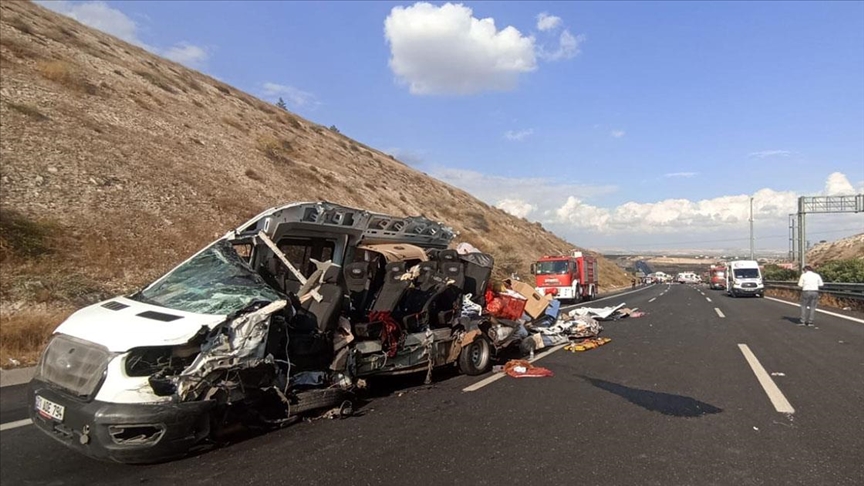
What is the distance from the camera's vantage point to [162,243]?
60.8 feet

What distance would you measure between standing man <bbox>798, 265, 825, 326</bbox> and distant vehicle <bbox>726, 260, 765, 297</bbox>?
19.7 m

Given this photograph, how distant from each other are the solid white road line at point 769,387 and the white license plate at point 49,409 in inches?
285

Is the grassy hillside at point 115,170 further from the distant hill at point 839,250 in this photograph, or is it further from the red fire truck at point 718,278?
the distant hill at point 839,250

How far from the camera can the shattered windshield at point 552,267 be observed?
2827 centimetres

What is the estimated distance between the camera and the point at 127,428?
435 centimetres

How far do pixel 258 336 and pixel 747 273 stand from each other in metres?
36.1

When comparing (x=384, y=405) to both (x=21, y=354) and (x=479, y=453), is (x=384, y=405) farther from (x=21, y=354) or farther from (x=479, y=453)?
(x=21, y=354)

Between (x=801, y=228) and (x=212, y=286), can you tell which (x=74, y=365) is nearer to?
(x=212, y=286)

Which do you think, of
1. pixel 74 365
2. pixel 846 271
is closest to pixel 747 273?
pixel 846 271

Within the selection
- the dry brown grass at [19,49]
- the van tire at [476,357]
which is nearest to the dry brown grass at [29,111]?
the dry brown grass at [19,49]

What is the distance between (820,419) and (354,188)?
108 feet

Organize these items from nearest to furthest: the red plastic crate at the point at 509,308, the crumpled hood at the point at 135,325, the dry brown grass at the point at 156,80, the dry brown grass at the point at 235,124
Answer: the crumpled hood at the point at 135,325, the red plastic crate at the point at 509,308, the dry brown grass at the point at 156,80, the dry brown grass at the point at 235,124

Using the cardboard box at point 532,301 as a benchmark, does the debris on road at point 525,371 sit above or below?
below

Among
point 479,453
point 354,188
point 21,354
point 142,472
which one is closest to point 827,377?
point 479,453
